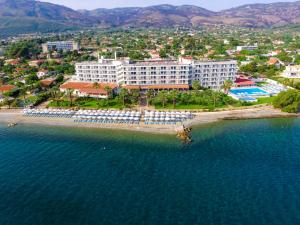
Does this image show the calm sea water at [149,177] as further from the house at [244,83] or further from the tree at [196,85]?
the house at [244,83]

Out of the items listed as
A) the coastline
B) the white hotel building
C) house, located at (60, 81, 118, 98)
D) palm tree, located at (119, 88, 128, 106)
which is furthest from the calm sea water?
the white hotel building

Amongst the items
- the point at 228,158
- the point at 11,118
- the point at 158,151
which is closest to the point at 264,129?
the point at 228,158

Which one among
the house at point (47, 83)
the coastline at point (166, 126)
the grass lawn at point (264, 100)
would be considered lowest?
the coastline at point (166, 126)

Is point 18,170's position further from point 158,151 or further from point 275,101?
point 275,101

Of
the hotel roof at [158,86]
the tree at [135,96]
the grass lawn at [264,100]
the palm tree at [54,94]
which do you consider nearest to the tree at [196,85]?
the hotel roof at [158,86]

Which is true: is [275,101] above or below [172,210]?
above

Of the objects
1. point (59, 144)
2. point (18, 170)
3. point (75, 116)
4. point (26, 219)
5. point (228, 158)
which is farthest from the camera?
point (75, 116)
